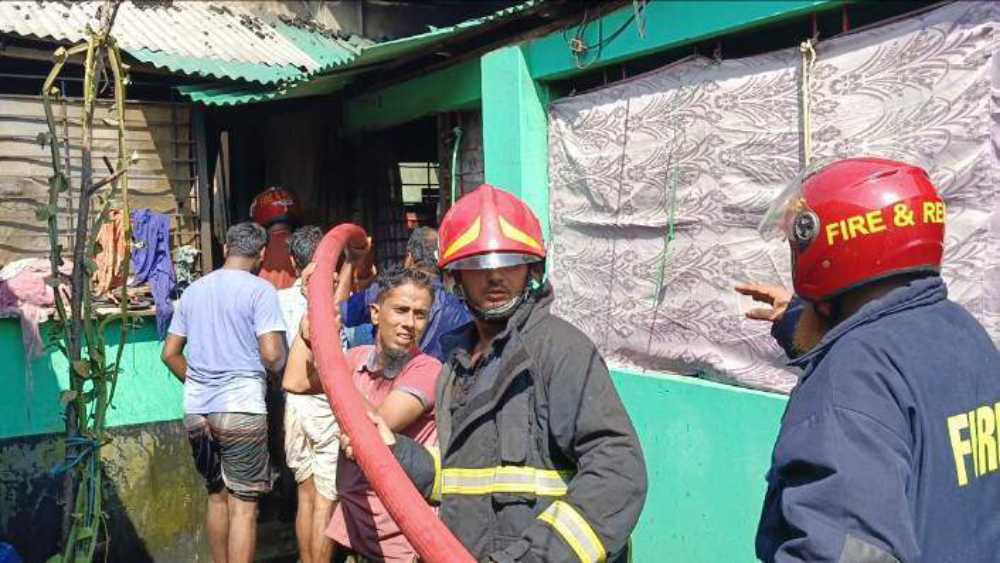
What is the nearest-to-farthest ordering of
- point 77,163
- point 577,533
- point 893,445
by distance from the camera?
point 893,445 < point 577,533 < point 77,163

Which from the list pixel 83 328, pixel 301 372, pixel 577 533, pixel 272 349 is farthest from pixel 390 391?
pixel 272 349

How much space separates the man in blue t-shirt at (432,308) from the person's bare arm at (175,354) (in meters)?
0.95

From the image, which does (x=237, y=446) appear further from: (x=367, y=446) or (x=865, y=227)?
(x=865, y=227)

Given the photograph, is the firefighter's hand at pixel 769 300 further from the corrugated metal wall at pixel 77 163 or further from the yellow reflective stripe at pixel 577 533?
the corrugated metal wall at pixel 77 163

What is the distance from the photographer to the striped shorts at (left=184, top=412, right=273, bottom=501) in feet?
15.3

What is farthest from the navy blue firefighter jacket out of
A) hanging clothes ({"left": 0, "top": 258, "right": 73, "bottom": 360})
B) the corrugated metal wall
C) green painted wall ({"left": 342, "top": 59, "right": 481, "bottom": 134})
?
hanging clothes ({"left": 0, "top": 258, "right": 73, "bottom": 360})

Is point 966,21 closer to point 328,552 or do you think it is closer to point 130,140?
point 328,552

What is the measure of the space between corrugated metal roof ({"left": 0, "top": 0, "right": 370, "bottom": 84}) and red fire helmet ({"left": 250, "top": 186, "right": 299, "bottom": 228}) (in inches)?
38.3

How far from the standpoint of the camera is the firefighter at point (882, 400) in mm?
1448

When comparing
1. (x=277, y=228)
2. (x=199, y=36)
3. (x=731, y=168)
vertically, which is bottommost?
(x=277, y=228)

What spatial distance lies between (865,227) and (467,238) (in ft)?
3.34

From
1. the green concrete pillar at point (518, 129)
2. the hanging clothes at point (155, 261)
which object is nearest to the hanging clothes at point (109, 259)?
the hanging clothes at point (155, 261)

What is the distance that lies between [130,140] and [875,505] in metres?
5.53

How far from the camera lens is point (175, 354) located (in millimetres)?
4926
